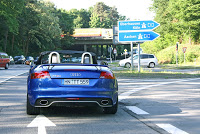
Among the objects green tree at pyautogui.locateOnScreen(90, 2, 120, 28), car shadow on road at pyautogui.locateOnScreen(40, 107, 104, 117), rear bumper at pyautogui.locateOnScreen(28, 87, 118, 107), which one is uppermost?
green tree at pyautogui.locateOnScreen(90, 2, 120, 28)

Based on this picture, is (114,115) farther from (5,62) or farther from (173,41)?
(173,41)

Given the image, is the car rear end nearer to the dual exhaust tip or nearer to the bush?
the dual exhaust tip

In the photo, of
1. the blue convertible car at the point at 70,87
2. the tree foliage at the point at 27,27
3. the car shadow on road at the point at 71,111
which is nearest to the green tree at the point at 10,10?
the tree foliage at the point at 27,27

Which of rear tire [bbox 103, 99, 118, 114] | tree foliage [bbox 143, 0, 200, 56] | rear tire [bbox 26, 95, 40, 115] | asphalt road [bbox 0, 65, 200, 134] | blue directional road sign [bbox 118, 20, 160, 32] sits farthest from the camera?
tree foliage [bbox 143, 0, 200, 56]

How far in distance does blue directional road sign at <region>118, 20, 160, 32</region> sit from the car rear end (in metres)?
20.6

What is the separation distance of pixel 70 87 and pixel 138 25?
21.2 m

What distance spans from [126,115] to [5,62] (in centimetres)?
3024

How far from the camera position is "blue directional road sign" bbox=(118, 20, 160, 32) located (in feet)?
91.9

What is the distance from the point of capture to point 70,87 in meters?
7.64

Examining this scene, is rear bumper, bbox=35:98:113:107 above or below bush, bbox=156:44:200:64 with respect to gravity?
below

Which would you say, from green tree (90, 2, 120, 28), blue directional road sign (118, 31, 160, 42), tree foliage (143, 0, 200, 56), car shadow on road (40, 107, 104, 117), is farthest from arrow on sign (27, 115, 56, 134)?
green tree (90, 2, 120, 28)

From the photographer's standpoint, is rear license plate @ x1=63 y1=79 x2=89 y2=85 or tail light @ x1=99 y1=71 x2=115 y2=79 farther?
tail light @ x1=99 y1=71 x2=115 y2=79

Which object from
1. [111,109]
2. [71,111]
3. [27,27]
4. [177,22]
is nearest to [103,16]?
[27,27]

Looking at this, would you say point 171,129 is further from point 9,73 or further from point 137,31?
point 9,73
